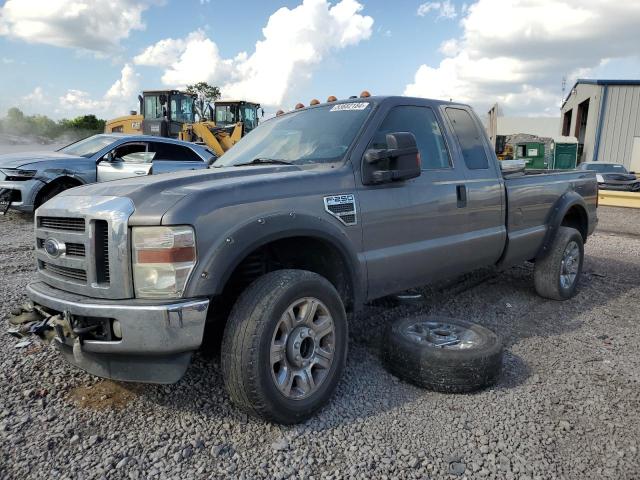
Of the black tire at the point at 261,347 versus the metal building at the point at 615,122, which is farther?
the metal building at the point at 615,122

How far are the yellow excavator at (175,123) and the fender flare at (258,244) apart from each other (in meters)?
14.1

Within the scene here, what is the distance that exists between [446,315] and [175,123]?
50.7ft

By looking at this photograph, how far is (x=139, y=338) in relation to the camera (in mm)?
2420

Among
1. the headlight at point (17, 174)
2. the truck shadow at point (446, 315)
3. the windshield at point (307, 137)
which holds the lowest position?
the truck shadow at point (446, 315)

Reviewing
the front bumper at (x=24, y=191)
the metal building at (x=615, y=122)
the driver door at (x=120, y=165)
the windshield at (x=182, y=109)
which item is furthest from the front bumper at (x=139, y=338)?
the metal building at (x=615, y=122)

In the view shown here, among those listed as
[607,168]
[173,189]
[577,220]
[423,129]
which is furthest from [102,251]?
[607,168]

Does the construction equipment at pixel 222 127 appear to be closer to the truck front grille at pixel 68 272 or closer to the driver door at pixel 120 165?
the driver door at pixel 120 165

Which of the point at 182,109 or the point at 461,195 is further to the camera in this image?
the point at 182,109

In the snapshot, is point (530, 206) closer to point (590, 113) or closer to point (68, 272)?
point (68, 272)

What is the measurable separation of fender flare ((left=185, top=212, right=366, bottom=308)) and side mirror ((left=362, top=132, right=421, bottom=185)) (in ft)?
1.52

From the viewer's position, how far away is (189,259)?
96.6 inches

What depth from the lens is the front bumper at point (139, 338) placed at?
2.40 m

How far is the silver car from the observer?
858cm

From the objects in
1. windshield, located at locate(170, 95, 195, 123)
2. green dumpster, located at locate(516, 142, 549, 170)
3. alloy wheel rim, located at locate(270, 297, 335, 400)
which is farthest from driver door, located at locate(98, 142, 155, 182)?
green dumpster, located at locate(516, 142, 549, 170)
